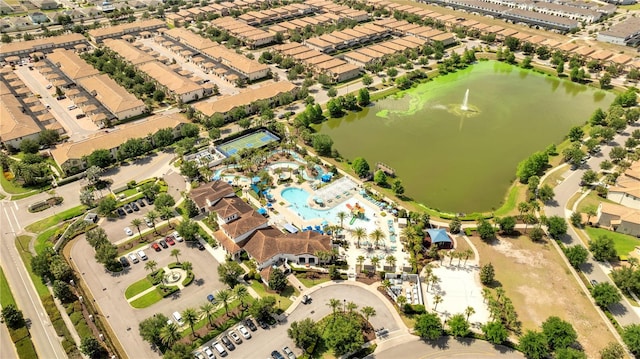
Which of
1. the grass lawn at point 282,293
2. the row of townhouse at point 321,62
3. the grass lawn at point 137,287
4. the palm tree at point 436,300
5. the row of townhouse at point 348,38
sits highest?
the row of townhouse at point 348,38

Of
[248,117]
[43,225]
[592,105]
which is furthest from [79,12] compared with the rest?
[592,105]

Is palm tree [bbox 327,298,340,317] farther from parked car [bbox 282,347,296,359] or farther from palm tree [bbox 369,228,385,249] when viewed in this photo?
palm tree [bbox 369,228,385,249]

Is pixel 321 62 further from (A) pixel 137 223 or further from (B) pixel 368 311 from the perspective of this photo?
(B) pixel 368 311

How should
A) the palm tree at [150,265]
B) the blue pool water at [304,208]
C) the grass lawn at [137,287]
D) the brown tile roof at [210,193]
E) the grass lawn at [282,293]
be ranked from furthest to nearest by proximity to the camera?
the blue pool water at [304,208], the brown tile roof at [210,193], the palm tree at [150,265], the grass lawn at [137,287], the grass lawn at [282,293]

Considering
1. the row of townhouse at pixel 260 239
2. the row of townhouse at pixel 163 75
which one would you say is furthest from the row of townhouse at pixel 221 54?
the row of townhouse at pixel 260 239

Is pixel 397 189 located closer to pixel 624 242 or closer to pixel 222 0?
pixel 624 242

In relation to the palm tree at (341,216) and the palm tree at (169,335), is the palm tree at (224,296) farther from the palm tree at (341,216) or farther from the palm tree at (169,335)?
the palm tree at (341,216)

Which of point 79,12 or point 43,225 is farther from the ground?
point 79,12
